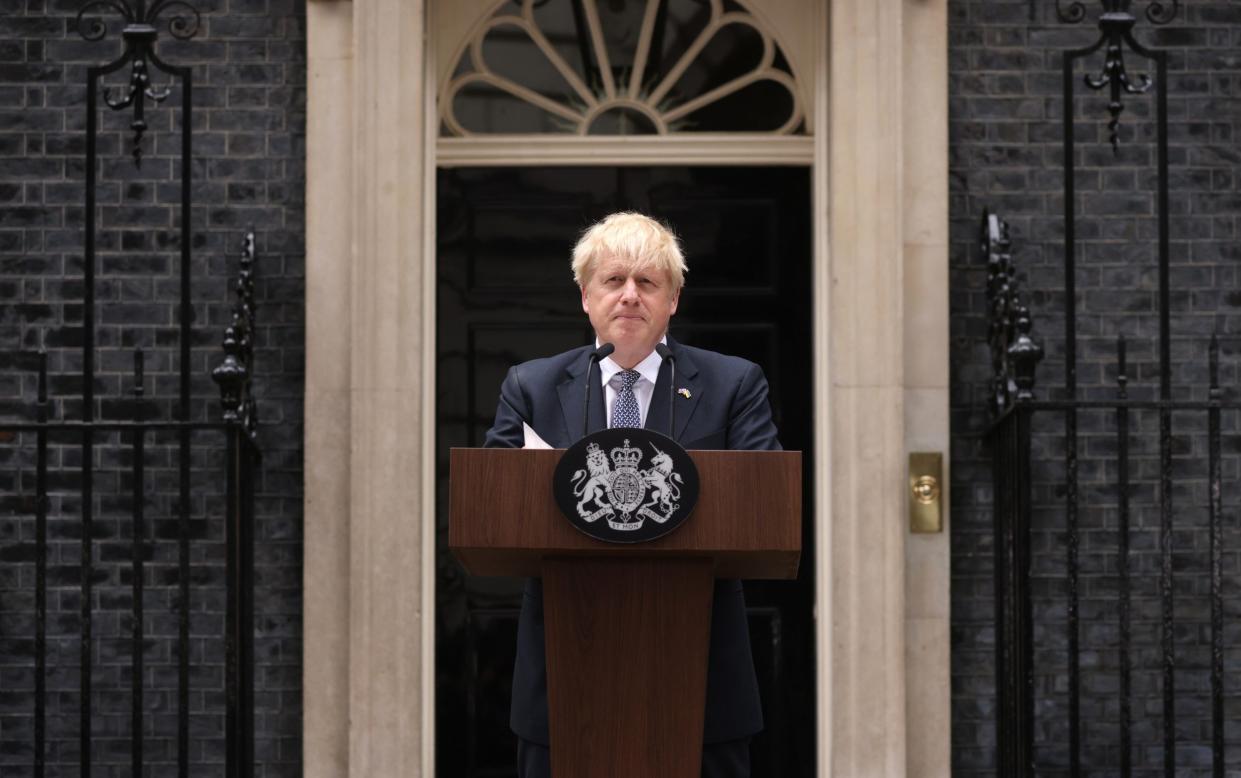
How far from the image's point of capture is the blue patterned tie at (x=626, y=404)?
4262 mm

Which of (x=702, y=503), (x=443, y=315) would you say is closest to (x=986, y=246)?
(x=443, y=315)

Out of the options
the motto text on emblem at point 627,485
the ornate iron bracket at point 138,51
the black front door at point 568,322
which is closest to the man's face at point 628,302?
the motto text on emblem at point 627,485

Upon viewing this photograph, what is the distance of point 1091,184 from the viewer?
7344 mm

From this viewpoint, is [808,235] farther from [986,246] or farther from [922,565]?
[922,565]

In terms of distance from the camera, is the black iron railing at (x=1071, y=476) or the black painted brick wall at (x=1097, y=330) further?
the black painted brick wall at (x=1097, y=330)

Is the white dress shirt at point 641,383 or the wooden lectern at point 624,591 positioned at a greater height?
the white dress shirt at point 641,383

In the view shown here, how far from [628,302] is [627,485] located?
434 millimetres

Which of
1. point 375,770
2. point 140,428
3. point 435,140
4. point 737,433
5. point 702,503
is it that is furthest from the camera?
point 435,140

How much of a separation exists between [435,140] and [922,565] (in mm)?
2279

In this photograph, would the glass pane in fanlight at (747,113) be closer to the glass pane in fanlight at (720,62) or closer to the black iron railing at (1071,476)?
the glass pane in fanlight at (720,62)

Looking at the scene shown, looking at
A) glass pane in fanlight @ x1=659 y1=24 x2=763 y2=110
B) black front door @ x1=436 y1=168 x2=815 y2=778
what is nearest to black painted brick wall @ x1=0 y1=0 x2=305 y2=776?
black front door @ x1=436 y1=168 x2=815 y2=778

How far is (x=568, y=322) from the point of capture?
7703 millimetres

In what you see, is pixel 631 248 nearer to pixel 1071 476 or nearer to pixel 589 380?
pixel 589 380

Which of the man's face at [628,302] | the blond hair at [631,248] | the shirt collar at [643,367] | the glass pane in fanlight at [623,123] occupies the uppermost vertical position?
the glass pane in fanlight at [623,123]
